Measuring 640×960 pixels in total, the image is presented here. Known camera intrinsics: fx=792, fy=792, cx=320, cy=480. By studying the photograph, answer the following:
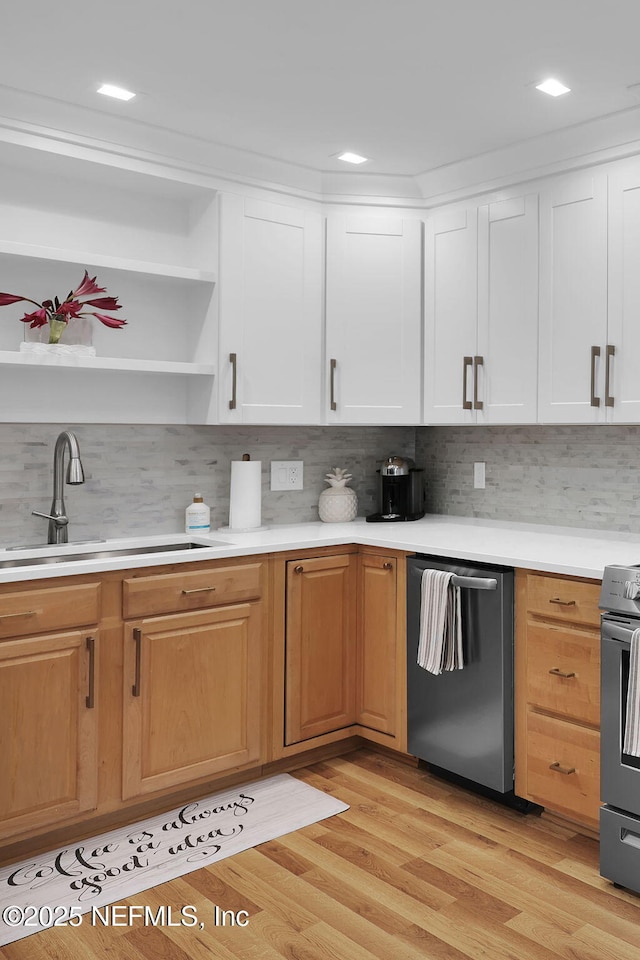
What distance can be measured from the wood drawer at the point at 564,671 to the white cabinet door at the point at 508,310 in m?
0.92

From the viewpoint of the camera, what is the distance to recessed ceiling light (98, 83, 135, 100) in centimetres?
253

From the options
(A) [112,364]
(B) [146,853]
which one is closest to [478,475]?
(A) [112,364]

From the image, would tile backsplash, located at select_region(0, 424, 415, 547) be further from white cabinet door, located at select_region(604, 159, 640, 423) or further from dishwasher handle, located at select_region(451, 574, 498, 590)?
white cabinet door, located at select_region(604, 159, 640, 423)

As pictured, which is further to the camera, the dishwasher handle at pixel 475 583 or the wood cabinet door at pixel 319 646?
the wood cabinet door at pixel 319 646

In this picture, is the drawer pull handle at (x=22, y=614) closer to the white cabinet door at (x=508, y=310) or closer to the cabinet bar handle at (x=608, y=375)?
the white cabinet door at (x=508, y=310)

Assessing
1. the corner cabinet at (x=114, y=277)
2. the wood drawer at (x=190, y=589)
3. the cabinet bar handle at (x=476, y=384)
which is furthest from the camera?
the cabinet bar handle at (x=476, y=384)

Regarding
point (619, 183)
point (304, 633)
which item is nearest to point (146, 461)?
point (304, 633)

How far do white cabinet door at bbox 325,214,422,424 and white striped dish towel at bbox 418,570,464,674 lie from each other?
927 millimetres

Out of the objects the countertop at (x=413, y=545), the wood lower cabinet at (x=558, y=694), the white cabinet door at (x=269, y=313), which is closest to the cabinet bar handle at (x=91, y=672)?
the countertop at (x=413, y=545)

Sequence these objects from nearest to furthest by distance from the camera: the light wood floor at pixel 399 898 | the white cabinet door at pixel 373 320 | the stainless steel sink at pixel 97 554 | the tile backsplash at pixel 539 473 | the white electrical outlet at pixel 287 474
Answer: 1. the light wood floor at pixel 399 898
2. the stainless steel sink at pixel 97 554
3. the tile backsplash at pixel 539 473
4. the white cabinet door at pixel 373 320
5. the white electrical outlet at pixel 287 474

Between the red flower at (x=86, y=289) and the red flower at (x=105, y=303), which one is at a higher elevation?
the red flower at (x=86, y=289)

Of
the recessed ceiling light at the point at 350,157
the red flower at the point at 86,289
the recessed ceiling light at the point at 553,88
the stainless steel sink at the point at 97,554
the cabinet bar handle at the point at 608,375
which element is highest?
the recessed ceiling light at the point at 350,157

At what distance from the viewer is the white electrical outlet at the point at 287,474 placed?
363 cm

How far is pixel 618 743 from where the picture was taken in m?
2.30
